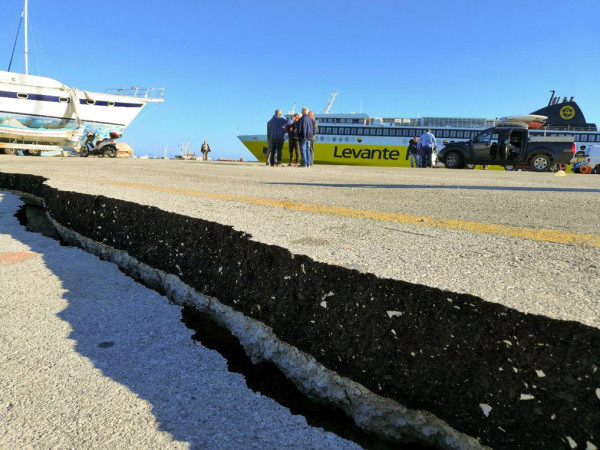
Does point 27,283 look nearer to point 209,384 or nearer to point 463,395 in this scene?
point 209,384

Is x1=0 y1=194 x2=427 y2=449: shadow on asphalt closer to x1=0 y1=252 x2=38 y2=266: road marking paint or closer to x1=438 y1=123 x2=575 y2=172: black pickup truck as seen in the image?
x1=0 y1=252 x2=38 y2=266: road marking paint

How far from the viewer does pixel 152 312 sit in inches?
67.3

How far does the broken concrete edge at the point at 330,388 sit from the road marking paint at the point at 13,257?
1106 millimetres

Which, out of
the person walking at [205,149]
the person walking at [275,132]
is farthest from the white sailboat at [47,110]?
the person walking at [275,132]

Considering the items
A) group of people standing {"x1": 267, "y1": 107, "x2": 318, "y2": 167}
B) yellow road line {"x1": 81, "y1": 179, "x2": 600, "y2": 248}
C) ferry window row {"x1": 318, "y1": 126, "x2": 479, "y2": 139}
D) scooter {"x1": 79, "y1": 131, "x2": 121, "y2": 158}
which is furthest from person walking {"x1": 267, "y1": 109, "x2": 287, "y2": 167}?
ferry window row {"x1": 318, "y1": 126, "x2": 479, "y2": 139}

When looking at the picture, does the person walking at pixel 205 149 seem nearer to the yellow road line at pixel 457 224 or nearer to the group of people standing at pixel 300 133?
the group of people standing at pixel 300 133

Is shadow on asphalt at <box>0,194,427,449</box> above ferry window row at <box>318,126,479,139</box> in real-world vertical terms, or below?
below

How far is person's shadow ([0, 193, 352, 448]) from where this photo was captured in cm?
107

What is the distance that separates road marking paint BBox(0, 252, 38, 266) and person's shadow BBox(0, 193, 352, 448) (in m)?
0.39

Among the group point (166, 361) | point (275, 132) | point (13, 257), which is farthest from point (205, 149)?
point (166, 361)

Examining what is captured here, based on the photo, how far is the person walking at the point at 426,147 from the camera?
16531 mm

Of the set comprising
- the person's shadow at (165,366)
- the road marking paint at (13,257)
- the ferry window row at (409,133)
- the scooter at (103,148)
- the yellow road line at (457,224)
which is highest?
the ferry window row at (409,133)

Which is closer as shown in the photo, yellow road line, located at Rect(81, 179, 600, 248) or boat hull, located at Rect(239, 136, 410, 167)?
yellow road line, located at Rect(81, 179, 600, 248)

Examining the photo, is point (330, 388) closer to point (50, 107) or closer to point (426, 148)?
point (426, 148)
